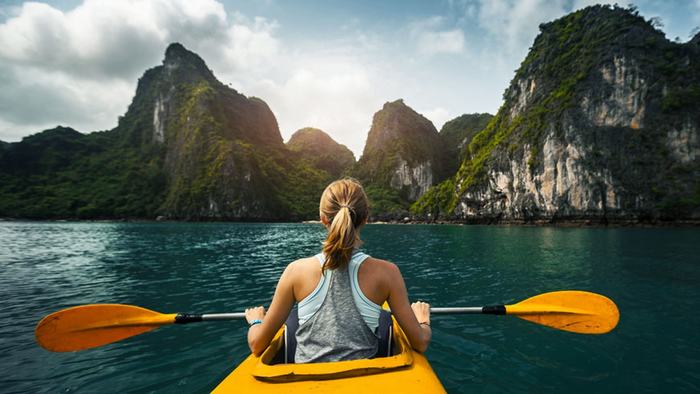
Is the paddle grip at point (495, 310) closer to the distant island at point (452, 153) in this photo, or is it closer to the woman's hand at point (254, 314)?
the woman's hand at point (254, 314)

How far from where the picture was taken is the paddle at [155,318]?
3824mm

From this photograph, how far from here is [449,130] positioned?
184 m

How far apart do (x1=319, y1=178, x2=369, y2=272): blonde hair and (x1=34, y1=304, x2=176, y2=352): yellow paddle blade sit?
3410mm

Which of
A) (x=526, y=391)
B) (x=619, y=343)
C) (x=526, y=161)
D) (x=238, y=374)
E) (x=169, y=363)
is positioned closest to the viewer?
(x=238, y=374)

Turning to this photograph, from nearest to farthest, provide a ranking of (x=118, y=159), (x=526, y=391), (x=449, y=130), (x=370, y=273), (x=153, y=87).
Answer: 1. (x=370, y=273)
2. (x=526, y=391)
3. (x=118, y=159)
4. (x=153, y=87)
5. (x=449, y=130)

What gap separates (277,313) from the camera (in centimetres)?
211

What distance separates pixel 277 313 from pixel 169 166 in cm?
13812

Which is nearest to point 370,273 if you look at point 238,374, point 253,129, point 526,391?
point 238,374

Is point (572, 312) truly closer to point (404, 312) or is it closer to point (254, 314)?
point (404, 312)

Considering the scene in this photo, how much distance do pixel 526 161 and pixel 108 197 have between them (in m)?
127

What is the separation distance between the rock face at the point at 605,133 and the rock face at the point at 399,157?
67672mm

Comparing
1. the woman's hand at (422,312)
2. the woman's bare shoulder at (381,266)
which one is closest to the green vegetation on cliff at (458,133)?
the woman's hand at (422,312)

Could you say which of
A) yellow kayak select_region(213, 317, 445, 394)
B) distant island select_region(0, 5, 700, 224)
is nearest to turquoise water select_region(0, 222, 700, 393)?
yellow kayak select_region(213, 317, 445, 394)

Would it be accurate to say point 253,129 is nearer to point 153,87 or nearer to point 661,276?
point 153,87
